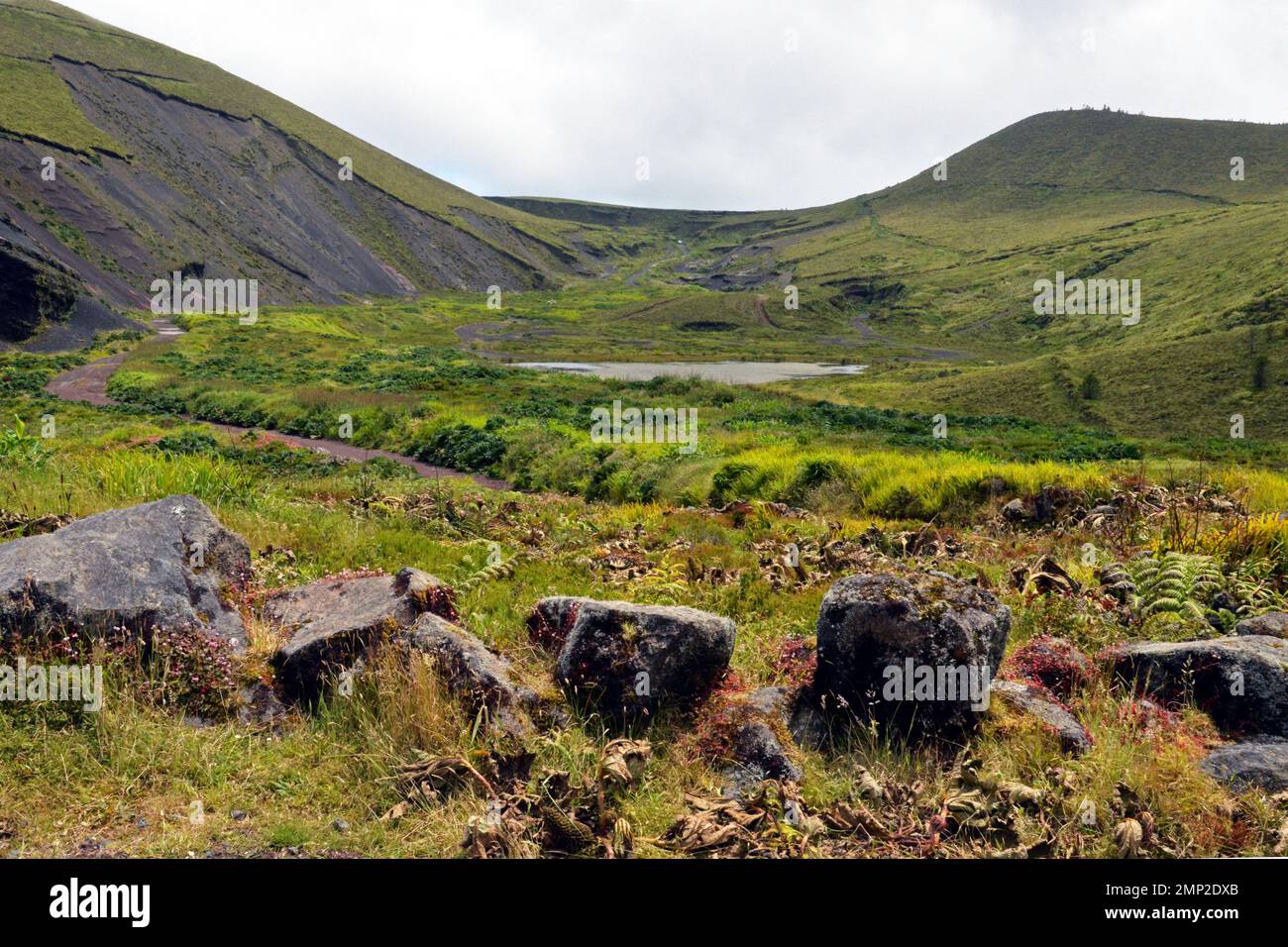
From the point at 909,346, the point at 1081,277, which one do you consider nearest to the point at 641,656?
the point at 909,346

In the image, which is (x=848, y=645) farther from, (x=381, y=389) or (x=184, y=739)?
(x=381, y=389)

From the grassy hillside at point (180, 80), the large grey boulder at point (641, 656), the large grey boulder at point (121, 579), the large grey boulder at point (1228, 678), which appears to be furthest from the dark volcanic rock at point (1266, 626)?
the grassy hillside at point (180, 80)

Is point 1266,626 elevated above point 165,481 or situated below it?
below

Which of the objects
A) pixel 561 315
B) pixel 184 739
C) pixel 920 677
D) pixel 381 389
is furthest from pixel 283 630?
pixel 561 315

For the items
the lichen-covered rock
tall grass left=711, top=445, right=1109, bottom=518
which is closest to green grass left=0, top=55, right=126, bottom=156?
tall grass left=711, top=445, right=1109, bottom=518

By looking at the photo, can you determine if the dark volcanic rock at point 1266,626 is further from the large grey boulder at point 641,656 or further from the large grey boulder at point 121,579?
the large grey boulder at point 121,579

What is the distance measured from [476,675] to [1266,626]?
593 cm

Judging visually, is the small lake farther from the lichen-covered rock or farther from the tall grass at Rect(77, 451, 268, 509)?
the lichen-covered rock

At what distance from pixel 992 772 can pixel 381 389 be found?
41.4 meters

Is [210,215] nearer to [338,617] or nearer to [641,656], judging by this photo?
[338,617]

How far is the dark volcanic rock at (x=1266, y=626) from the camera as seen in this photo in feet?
18.6

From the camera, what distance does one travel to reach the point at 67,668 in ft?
16.0

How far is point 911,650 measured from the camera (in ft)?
15.5

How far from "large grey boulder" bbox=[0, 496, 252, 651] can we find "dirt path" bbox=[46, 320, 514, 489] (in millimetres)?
15327
